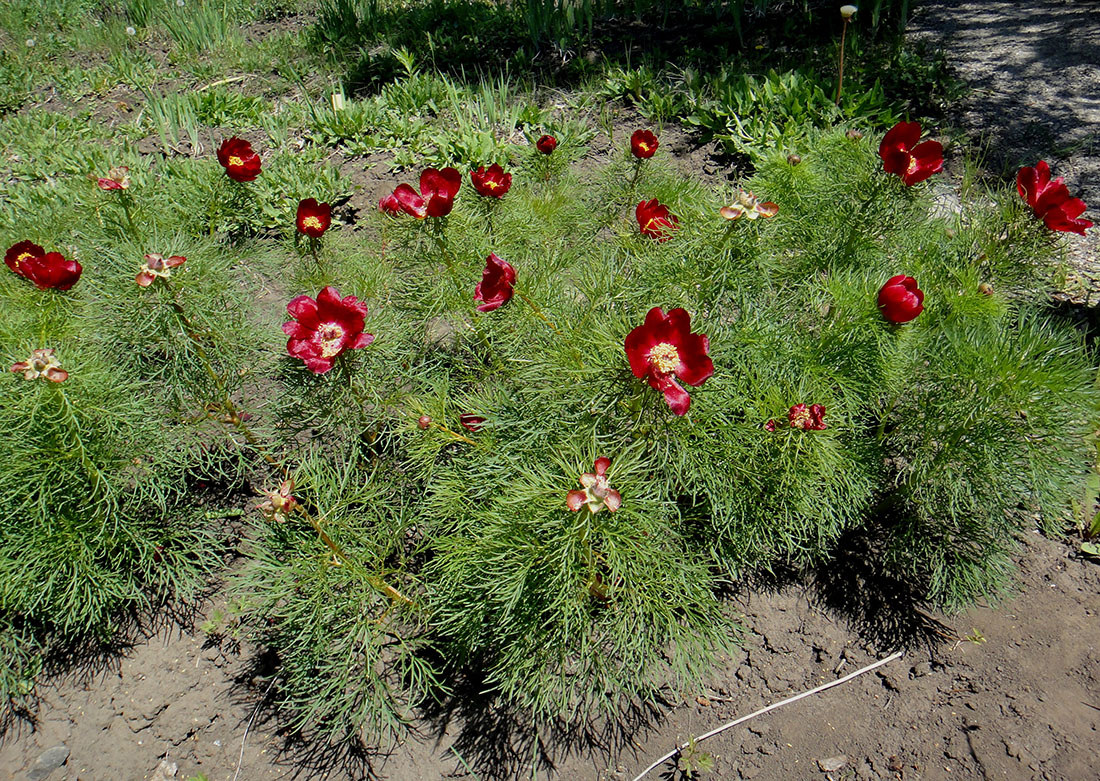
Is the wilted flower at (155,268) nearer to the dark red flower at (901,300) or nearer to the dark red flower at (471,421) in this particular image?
the dark red flower at (471,421)

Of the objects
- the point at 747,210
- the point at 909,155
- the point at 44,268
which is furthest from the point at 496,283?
the point at 44,268

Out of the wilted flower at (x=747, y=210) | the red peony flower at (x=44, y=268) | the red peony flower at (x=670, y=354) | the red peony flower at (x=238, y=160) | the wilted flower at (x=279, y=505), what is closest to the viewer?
the red peony flower at (x=670, y=354)

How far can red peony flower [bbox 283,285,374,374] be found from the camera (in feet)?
5.62

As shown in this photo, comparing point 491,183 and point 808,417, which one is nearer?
point 808,417

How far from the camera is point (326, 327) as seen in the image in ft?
5.74

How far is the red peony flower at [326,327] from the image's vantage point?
1714mm

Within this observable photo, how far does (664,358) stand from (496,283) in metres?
0.54

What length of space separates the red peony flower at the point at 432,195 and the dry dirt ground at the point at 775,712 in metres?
1.37

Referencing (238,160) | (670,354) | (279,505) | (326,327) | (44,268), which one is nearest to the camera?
(670,354)

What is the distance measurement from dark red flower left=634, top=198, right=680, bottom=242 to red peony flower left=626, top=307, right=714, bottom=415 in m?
0.79

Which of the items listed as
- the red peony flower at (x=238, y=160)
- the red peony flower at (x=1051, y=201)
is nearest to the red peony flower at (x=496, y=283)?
the red peony flower at (x=238, y=160)

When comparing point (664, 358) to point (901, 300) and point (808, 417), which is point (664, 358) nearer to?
point (808, 417)

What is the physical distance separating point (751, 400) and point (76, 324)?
2059 mm

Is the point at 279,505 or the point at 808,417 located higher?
the point at 279,505
